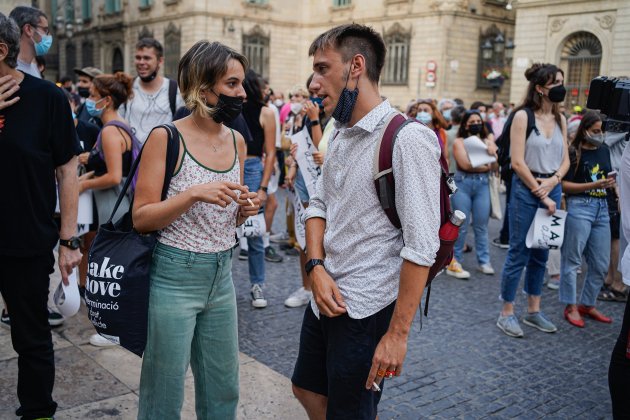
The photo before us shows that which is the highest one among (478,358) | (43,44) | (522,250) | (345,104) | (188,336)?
(43,44)

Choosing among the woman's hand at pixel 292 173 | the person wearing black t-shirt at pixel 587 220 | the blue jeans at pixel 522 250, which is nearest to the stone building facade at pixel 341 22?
the person wearing black t-shirt at pixel 587 220

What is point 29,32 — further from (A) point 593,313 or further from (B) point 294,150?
(A) point 593,313

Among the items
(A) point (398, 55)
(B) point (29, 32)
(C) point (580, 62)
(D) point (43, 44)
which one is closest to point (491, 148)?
(D) point (43, 44)

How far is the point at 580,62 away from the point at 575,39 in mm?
Result: 930

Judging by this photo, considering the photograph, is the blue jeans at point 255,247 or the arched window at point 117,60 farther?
the arched window at point 117,60

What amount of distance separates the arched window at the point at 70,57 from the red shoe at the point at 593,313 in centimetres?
4446

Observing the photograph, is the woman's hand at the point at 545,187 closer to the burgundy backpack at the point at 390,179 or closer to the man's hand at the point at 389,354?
the burgundy backpack at the point at 390,179


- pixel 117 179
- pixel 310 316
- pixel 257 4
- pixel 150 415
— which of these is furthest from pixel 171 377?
pixel 257 4

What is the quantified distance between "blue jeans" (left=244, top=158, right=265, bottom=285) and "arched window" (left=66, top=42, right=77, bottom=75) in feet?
140

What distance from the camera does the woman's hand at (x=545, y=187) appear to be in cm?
475

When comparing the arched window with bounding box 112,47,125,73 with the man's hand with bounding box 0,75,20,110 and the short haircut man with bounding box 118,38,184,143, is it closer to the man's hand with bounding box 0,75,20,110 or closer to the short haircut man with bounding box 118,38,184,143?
the short haircut man with bounding box 118,38,184,143

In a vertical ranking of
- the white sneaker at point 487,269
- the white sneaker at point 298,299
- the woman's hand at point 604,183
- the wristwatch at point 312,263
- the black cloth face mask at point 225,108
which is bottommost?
the white sneaker at point 487,269

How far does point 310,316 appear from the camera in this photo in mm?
2432

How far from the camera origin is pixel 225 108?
8.34 ft
